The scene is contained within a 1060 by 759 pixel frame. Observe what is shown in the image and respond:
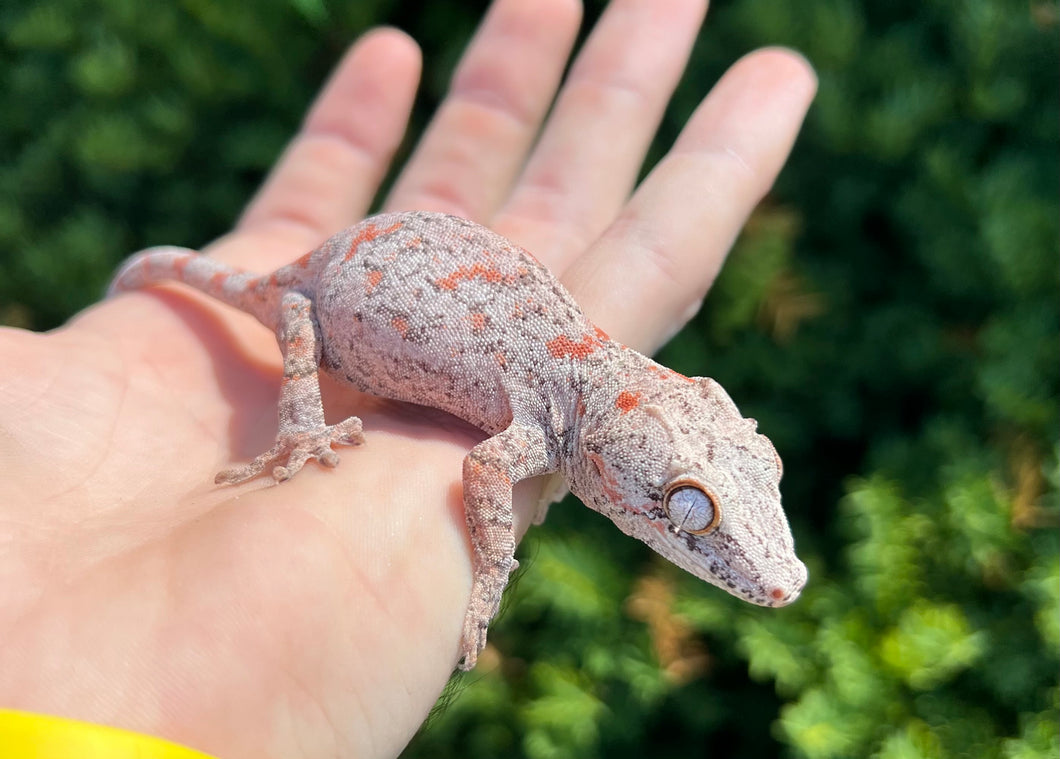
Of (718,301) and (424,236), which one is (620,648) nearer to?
(718,301)

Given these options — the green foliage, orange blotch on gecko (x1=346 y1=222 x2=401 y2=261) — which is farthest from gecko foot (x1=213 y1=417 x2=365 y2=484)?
the green foliage

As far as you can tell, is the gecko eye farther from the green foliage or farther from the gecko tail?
the gecko tail

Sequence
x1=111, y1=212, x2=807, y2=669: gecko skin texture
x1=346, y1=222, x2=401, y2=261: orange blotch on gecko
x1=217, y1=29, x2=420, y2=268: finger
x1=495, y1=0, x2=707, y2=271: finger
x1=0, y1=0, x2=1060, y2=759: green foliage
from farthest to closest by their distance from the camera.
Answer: x1=217, y1=29, x2=420, y2=268: finger
x1=495, y1=0, x2=707, y2=271: finger
x1=0, y1=0, x2=1060, y2=759: green foliage
x1=346, y1=222, x2=401, y2=261: orange blotch on gecko
x1=111, y1=212, x2=807, y2=669: gecko skin texture

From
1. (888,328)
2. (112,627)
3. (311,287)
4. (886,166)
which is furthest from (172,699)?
(886,166)

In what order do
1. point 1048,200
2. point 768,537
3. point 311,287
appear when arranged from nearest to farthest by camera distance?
point 768,537 < point 311,287 < point 1048,200

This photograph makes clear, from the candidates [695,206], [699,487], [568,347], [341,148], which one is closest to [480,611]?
[699,487]

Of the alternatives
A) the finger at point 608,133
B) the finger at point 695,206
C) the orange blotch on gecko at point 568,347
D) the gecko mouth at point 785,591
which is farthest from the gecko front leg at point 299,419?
the gecko mouth at point 785,591

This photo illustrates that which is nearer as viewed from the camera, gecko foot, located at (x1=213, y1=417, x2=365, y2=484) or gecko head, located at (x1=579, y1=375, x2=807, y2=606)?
gecko head, located at (x1=579, y1=375, x2=807, y2=606)
